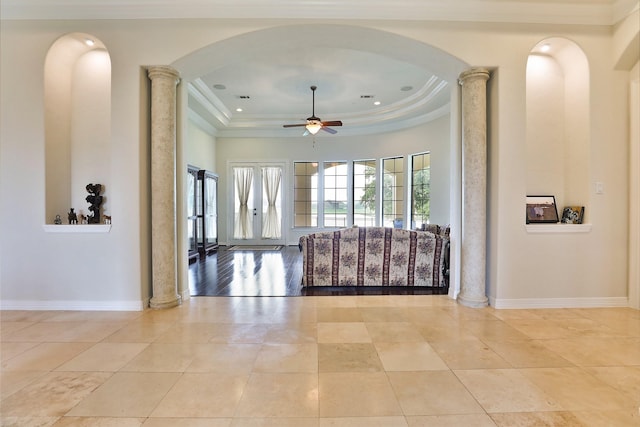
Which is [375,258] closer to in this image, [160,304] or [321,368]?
[321,368]

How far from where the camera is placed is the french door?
9000 millimetres

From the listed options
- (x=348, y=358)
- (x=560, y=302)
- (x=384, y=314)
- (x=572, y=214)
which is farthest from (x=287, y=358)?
(x=572, y=214)

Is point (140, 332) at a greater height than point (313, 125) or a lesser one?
lesser

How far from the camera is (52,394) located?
6.25 ft

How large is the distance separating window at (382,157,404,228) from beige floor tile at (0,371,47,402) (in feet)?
22.9

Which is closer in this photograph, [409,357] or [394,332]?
[409,357]

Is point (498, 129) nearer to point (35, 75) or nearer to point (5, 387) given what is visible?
point (5, 387)

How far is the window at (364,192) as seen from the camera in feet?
28.5

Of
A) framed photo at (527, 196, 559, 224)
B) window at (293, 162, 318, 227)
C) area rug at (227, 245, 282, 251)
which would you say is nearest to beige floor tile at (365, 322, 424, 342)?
framed photo at (527, 196, 559, 224)

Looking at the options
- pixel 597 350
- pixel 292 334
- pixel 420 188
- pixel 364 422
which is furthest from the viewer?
pixel 420 188

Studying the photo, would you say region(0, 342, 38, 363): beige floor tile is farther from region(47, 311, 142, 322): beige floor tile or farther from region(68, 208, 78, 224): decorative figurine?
region(68, 208, 78, 224): decorative figurine

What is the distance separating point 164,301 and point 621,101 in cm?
547

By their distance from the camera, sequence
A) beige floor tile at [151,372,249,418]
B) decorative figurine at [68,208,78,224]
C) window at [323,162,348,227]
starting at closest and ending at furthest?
beige floor tile at [151,372,249,418] → decorative figurine at [68,208,78,224] → window at [323,162,348,227]

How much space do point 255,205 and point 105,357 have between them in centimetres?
682
